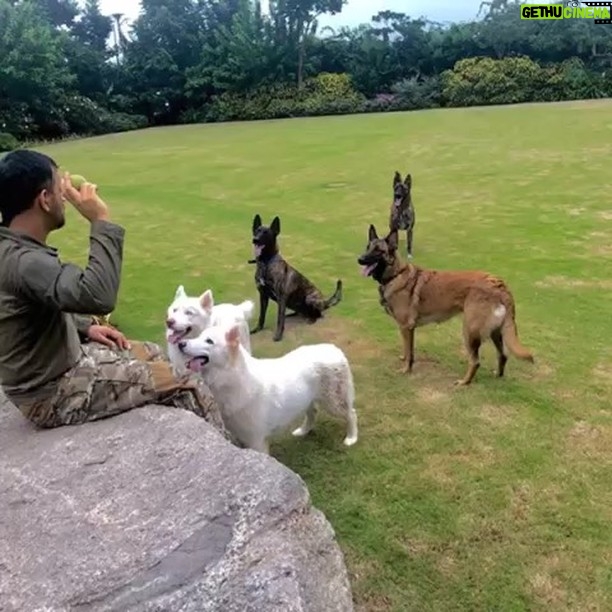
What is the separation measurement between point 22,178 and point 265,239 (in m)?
3.75

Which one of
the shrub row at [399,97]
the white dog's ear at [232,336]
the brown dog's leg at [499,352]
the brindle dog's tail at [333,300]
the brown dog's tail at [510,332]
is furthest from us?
the shrub row at [399,97]

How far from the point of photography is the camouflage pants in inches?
127

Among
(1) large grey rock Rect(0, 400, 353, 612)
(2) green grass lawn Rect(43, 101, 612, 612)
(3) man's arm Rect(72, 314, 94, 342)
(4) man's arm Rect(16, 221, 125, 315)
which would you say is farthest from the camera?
(3) man's arm Rect(72, 314, 94, 342)

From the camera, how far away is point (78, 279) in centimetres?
267

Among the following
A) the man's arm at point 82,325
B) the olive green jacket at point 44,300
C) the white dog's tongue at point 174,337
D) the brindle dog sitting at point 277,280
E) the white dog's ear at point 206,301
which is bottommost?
the brindle dog sitting at point 277,280

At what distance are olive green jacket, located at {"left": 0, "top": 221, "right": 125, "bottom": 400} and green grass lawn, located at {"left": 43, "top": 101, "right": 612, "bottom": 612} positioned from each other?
167 cm

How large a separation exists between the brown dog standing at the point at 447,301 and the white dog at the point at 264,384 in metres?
1.18

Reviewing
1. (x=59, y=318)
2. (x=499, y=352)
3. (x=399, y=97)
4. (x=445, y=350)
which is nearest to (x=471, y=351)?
(x=499, y=352)

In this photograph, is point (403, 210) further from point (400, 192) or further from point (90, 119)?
point (90, 119)

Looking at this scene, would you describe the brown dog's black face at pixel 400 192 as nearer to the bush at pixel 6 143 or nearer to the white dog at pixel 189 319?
the white dog at pixel 189 319

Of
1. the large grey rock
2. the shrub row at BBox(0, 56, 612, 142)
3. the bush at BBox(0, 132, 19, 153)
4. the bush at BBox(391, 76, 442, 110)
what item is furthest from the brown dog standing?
the bush at BBox(391, 76, 442, 110)

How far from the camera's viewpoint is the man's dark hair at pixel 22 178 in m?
2.70

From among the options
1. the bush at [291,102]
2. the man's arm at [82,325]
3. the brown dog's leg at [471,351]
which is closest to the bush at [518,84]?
the bush at [291,102]

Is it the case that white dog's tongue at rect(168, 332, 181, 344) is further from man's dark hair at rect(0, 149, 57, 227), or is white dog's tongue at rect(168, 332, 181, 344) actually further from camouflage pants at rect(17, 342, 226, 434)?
man's dark hair at rect(0, 149, 57, 227)
